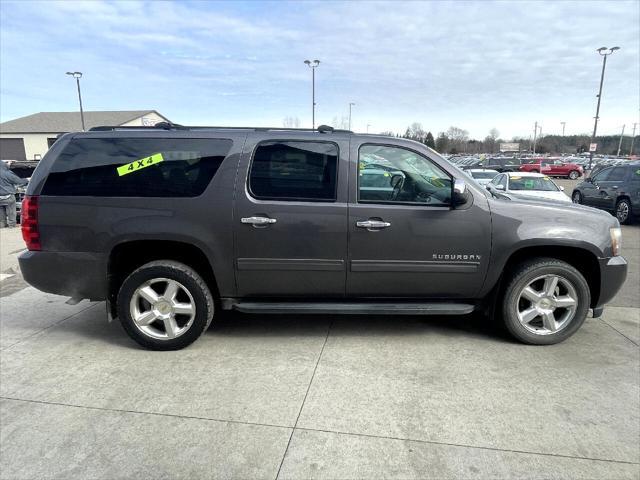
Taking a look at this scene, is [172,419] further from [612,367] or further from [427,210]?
[612,367]

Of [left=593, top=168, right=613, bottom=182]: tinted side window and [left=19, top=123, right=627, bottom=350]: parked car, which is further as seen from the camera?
[left=593, top=168, right=613, bottom=182]: tinted side window

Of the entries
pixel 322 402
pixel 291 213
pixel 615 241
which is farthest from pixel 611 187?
pixel 322 402

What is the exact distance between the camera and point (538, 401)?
9.91 feet

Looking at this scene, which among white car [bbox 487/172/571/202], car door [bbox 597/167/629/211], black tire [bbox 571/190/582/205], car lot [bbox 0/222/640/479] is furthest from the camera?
black tire [bbox 571/190/582/205]

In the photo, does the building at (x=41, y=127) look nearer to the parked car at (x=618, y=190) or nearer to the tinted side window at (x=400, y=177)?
the parked car at (x=618, y=190)

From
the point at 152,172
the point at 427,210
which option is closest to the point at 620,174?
the point at 427,210

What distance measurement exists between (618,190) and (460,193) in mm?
10350

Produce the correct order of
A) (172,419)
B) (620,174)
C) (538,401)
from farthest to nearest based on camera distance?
(620,174) → (538,401) → (172,419)

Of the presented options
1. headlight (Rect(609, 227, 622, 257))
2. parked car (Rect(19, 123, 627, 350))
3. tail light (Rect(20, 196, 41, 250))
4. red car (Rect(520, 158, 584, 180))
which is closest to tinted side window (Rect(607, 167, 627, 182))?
headlight (Rect(609, 227, 622, 257))

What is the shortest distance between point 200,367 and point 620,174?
41.1 feet

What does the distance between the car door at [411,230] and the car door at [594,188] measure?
10856mm

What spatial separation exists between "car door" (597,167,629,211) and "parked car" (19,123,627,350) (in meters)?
9.38

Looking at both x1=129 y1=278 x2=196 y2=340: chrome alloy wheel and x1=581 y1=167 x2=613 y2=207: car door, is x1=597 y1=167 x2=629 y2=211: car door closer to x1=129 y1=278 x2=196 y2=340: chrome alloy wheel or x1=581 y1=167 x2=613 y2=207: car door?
x1=581 y1=167 x2=613 y2=207: car door

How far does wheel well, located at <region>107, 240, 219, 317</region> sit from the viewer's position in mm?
3762
